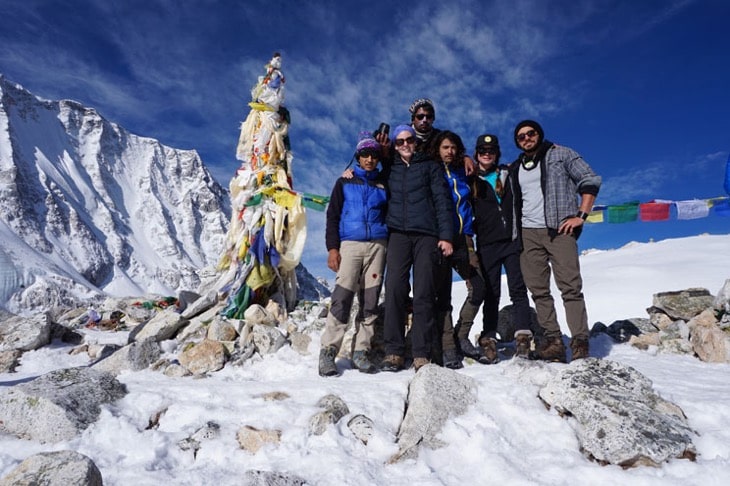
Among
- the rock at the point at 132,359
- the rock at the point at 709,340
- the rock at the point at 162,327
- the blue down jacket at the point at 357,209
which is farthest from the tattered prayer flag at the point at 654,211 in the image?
the rock at the point at 132,359

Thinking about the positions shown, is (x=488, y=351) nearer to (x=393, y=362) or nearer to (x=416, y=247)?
(x=393, y=362)

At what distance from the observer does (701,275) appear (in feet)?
49.8

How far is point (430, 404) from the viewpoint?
292 centimetres

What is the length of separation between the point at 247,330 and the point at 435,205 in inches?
108

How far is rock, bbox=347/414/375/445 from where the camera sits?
8.99 ft

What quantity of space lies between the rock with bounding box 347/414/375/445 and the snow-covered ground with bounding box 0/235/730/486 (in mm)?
43

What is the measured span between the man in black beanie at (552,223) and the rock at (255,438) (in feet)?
Result: 8.61

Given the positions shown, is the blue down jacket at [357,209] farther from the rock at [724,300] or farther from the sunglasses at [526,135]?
the rock at [724,300]

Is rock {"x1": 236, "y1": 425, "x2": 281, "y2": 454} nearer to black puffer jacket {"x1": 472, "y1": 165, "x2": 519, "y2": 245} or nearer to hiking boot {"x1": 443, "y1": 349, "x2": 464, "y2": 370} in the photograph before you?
hiking boot {"x1": 443, "y1": 349, "x2": 464, "y2": 370}

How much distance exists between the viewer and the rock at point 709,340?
14.3 feet

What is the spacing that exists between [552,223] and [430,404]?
2.19 metres

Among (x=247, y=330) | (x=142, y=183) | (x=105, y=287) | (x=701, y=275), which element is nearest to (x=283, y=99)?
(x=247, y=330)

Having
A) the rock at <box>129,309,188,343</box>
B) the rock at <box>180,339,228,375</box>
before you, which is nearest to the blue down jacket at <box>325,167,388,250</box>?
the rock at <box>180,339,228,375</box>

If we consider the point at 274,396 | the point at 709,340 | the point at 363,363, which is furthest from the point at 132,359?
the point at 709,340
